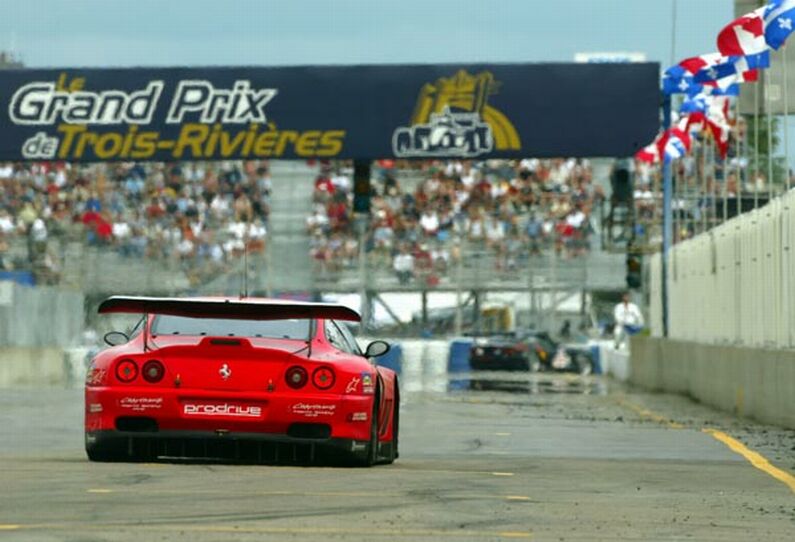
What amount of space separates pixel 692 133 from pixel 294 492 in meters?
37.7

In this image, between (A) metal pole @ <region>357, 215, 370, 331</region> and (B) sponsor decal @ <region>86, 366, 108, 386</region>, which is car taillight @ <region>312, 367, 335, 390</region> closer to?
(B) sponsor decal @ <region>86, 366, 108, 386</region>

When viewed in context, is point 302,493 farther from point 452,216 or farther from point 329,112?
point 452,216

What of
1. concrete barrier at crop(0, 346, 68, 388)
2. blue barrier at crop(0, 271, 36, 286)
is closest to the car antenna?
concrete barrier at crop(0, 346, 68, 388)

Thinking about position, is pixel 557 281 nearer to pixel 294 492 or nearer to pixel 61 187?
pixel 61 187

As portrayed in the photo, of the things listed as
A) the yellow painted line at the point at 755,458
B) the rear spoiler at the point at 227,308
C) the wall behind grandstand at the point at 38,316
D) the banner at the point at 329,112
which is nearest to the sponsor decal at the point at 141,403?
the rear spoiler at the point at 227,308

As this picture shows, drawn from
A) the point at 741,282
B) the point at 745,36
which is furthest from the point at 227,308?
the point at 745,36

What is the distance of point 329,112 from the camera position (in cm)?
4541

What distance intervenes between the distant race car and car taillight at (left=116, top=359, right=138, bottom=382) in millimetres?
35324

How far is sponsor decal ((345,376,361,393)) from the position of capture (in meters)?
13.8

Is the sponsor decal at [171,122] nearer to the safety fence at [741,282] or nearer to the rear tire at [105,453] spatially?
the safety fence at [741,282]

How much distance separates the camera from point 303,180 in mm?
50938

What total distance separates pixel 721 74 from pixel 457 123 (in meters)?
10.1

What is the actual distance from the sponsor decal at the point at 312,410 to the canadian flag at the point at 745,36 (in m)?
17.9

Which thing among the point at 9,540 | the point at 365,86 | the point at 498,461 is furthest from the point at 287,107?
the point at 9,540
